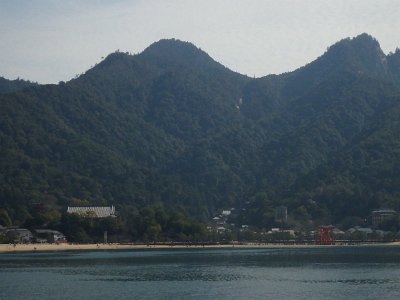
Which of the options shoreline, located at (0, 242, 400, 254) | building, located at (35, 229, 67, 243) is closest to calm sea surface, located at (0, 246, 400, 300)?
shoreline, located at (0, 242, 400, 254)

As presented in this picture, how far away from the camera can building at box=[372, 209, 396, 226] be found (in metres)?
153

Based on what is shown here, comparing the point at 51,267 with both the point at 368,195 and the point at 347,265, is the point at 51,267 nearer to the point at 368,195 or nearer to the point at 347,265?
the point at 347,265

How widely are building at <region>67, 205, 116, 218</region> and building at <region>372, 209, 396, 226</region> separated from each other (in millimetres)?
52398

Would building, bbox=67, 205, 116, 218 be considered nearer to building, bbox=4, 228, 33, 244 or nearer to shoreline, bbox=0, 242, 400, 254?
shoreline, bbox=0, 242, 400, 254

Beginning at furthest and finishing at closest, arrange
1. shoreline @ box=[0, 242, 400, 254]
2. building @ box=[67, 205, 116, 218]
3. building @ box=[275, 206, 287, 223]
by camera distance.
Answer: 1. building @ box=[275, 206, 287, 223]
2. building @ box=[67, 205, 116, 218]
3. shoreline @ box=[0, 242, 400, 254]

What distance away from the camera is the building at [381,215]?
502 ft

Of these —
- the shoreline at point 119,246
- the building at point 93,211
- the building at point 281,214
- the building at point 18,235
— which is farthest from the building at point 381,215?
the building at point 18,235

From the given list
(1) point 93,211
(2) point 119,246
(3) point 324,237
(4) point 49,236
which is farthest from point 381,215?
(4) point 49,236

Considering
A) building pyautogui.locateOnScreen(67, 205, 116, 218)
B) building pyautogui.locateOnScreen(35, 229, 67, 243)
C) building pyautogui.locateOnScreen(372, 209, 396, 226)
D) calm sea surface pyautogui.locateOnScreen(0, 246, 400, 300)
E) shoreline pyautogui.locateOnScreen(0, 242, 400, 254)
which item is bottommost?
calm sea surface pyautogui.locateOnScreen(0, 246, 400, 300)

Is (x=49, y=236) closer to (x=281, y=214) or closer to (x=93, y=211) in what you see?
(x=93, y=211)

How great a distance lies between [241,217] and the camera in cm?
18062

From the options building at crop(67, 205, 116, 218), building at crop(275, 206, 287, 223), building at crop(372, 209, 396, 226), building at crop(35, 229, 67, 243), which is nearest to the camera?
building at crop(35, 229, 67, 243)

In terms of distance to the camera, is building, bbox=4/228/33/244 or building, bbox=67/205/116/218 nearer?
building, bbox=4/228/33/244

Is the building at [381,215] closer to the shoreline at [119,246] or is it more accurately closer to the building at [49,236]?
the shoreline at [119,246]
